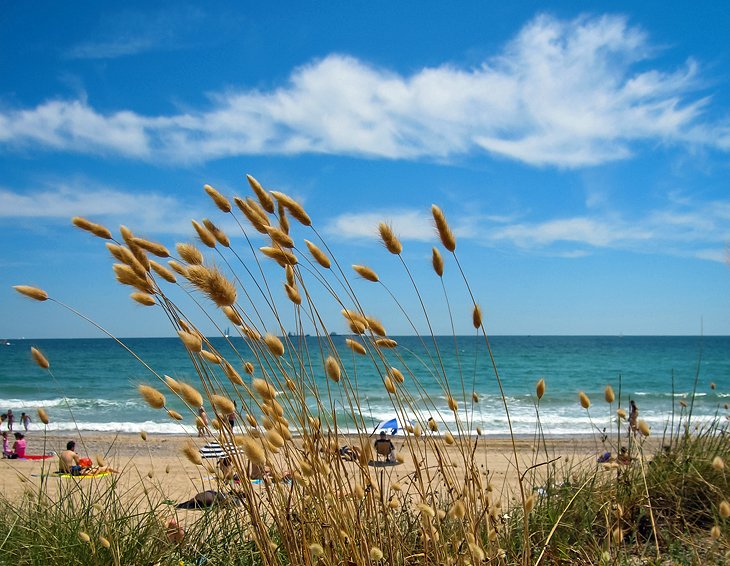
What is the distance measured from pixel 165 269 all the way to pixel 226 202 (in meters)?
0.38

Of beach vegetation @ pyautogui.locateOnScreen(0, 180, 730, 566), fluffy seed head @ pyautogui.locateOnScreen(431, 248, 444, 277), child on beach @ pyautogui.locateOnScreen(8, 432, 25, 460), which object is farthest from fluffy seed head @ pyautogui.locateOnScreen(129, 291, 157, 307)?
child on beach @ pyautogui.locateOnScreen(8, 432, 25, 460)

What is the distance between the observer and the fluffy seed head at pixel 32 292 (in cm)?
234

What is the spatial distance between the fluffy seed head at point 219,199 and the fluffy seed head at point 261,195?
0.16 metres

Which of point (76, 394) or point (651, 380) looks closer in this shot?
point (76, 394)

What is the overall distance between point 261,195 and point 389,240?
1.70 feet

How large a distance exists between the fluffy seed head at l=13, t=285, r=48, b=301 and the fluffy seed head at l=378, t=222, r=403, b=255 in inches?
48.3

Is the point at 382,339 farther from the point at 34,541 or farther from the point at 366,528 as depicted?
the point at 34,541

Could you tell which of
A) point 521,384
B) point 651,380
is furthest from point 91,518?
point 651,380

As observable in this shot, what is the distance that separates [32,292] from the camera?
2.37 meters

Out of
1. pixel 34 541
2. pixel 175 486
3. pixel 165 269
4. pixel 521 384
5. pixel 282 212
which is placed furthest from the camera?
pixel 521 384

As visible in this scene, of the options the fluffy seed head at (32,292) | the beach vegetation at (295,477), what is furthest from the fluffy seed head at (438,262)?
the fluffy seed head at (32,292)

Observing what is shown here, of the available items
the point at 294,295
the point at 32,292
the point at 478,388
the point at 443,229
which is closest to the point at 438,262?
the point at 443,229

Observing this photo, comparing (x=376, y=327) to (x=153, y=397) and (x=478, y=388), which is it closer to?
(x=153, y=397)

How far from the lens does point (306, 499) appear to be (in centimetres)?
245
